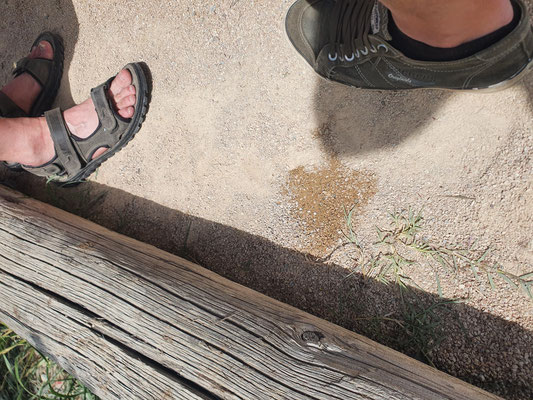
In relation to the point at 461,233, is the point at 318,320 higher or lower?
lower

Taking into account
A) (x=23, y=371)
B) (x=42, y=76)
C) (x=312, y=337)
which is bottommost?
(x=23, y=371)

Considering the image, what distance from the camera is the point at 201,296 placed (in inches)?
67.2

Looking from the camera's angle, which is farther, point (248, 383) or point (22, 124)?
point (22, 124)

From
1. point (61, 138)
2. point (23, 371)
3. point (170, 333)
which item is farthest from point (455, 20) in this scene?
point (23, 371)

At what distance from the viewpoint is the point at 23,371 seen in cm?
241

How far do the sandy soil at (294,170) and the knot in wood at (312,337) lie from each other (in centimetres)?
44

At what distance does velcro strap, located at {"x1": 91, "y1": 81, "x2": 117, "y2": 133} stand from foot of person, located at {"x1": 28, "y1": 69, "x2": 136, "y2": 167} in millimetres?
52

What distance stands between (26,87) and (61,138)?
1.84 ft

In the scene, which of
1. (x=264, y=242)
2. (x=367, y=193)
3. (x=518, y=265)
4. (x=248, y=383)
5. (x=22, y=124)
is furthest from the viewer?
(x=22, y=124)

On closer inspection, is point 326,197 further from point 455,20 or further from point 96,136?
point 96,136

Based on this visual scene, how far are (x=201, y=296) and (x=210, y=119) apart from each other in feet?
3.30

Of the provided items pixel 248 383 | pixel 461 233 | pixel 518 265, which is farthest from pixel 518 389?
pixel 248 383

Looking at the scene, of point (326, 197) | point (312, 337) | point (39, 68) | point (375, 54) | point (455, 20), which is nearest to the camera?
point (455, 20)

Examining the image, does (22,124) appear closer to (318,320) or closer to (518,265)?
(318,320)
